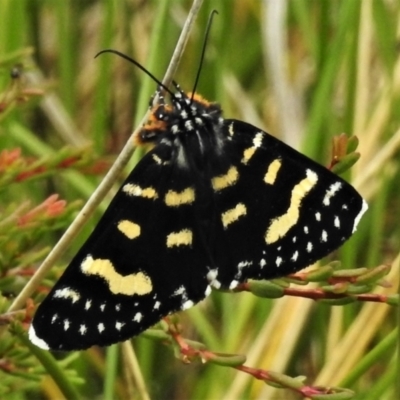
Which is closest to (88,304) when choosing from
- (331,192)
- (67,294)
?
(67,294)

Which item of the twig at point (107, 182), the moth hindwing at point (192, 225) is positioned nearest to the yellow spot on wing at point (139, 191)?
the moth hindwing at point (192, 225)

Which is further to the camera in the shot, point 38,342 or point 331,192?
point 331,192

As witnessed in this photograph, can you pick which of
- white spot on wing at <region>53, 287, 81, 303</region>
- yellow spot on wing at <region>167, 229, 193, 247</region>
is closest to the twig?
white spot on wing at <region>53, 287, 81, 303</region>

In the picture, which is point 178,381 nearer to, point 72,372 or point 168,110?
point 72,372

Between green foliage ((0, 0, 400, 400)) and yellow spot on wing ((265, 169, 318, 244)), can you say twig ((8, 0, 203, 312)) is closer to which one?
green foliage ((0, 0, 400, 400))

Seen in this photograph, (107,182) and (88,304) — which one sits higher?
(107,182)

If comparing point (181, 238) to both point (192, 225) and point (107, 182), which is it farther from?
point (107, 182)
